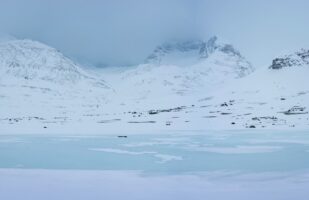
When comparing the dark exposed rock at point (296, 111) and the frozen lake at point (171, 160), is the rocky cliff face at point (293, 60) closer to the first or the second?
the dark exposed rock at point (296, 111)

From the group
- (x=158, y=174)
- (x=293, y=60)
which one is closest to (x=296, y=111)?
(x=293, y=60)

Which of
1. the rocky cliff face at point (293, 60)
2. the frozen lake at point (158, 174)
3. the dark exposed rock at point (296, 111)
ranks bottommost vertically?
the frozen lake at point (158, 174)

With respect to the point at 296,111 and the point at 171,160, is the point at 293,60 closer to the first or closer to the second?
the point at 296,111

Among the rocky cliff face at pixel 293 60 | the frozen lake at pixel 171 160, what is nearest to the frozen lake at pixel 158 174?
the frozen lake at pixel 171 160

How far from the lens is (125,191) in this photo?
1434 centimetres

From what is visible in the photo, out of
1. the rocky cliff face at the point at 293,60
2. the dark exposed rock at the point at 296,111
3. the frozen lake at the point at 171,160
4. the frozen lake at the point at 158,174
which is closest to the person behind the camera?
the frozen lake at the point at 158,174

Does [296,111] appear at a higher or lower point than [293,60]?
lower

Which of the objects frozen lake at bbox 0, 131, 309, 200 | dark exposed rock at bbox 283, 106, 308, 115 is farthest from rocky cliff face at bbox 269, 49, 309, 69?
frozen lake at bbox 0, 131, 309, 200

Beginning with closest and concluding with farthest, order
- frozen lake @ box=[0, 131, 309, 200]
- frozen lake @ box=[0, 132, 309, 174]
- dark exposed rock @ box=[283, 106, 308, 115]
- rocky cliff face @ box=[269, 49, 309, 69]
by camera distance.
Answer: frozen lake @ box=[0, 131, 309, 200] < frozen lake @ box=[0, 132, 309, 174] < dark exposed rock @ box=[283, 106, 308, 115] < rocky cliff face @ box=[269, 49, 309, 69]

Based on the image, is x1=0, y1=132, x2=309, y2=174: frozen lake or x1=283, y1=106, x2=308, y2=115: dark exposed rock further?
x1=283, y1=106, x2=308, y2=115: dark exposed rock

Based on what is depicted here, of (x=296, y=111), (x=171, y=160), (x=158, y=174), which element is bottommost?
(x=158, y=174)

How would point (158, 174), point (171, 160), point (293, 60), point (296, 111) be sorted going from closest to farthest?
point (158, 174), point (171, 160), point (296, 111), point (293, 60)

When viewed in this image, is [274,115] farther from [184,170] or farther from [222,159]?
[184,170]

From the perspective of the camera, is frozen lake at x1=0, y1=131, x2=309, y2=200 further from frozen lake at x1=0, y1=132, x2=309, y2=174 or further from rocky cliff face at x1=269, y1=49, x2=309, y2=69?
rocky cliff face at x1=269, y1=49, x2=309, y2=69
